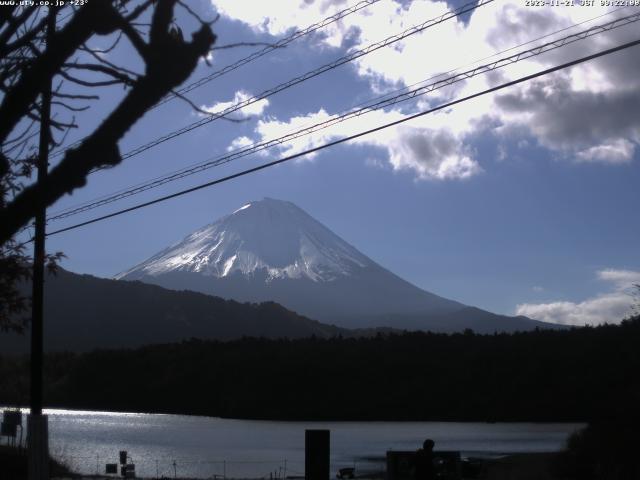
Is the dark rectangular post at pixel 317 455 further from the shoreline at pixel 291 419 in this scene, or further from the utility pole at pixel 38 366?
the shoreline at pixel 291 419

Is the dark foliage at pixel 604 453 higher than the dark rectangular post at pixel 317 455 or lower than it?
lower

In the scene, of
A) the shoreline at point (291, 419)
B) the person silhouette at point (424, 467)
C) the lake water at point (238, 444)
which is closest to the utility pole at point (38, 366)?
the person silhouette at point (424, 467)

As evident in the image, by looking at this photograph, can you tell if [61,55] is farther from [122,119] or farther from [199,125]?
[199,125]

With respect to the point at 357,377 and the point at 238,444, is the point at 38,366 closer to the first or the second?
the point at 238,444

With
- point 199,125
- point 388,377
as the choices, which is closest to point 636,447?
point 199,125

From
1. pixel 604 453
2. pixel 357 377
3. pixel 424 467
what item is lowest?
pixel 357 377

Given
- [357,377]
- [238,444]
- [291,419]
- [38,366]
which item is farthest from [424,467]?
[357,377]
